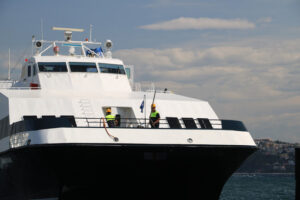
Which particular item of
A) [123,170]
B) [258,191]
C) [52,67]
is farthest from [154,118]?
[258,191]

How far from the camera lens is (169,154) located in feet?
67.5

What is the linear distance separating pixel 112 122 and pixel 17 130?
3.30 meters

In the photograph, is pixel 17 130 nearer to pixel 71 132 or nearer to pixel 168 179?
pixel 71 132

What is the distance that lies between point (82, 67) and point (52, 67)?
1236 mm

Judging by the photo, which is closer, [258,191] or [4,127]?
[4,127]

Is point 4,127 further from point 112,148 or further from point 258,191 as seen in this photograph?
point 258,191

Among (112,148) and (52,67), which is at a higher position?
(52,67)

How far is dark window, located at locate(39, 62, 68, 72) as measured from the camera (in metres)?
26.8

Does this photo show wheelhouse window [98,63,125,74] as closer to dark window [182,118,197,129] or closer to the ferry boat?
the ferry boat

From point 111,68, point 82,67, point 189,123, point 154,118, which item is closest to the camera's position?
point 154,118

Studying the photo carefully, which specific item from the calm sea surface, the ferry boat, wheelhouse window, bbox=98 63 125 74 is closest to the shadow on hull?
the ferry boat

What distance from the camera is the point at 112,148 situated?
2002 centimetres

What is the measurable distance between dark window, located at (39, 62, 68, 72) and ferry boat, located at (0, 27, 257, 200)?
169 cm

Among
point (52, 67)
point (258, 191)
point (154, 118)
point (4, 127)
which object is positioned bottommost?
point (258, 191)
